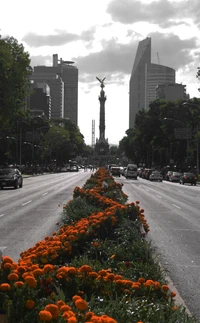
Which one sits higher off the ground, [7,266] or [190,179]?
[7,266]

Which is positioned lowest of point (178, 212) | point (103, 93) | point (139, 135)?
point (178, 212)

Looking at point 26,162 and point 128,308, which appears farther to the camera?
point 26,162

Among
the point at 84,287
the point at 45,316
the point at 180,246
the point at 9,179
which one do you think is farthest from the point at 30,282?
the point at 9,179

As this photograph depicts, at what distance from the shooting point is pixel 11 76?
45188 millimetres

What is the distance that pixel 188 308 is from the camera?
6871mm

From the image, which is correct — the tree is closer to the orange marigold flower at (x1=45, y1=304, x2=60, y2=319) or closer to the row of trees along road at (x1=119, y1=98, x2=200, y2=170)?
the row of trees along road at (x1=119, y1=98, x2=200, y2=170)

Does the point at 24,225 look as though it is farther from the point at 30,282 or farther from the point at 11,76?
the point at 11,76

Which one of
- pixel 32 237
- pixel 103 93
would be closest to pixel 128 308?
pixel 32 237

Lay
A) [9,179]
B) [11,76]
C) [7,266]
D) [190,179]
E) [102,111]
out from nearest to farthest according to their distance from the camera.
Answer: [7,266]
[9,179]
[11,76]
[190,179]
[102,111]

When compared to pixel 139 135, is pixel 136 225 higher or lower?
lower

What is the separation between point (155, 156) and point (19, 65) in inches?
2876

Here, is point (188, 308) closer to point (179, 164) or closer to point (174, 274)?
point (174, 274)

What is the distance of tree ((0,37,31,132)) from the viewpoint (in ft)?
141

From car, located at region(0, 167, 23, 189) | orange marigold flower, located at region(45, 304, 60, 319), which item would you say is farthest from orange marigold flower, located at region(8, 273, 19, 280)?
car, located at region(0, 167, 23, 189)
